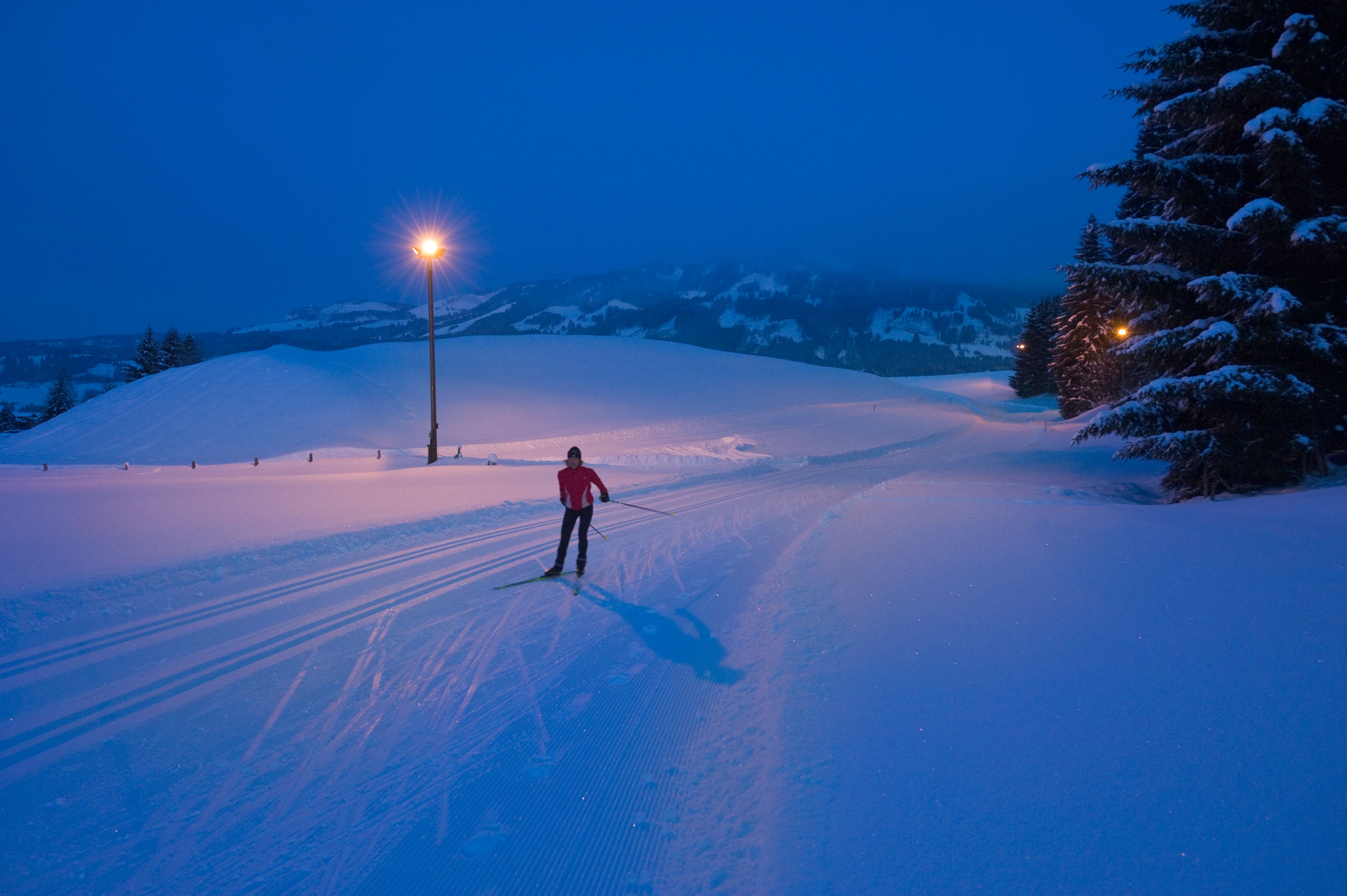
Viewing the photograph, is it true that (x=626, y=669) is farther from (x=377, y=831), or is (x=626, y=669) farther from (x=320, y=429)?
(x=320, y=429)

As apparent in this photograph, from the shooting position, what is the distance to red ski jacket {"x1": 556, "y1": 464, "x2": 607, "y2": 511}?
806 cm

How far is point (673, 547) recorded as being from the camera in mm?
9555

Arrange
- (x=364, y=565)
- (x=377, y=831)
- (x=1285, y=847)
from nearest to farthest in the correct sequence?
(x=1285, y=847) < (x=377, y=831) < (x=364, y=565)

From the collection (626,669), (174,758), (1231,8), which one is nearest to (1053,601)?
(626,669)

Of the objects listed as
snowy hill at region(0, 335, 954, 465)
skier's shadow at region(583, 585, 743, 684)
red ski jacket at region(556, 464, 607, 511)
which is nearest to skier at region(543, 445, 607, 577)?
red ski jacket at region(556, 464, 607, 511)

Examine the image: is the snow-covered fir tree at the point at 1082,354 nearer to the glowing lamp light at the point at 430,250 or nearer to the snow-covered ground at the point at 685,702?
the snow-covered ground at the point at 685,702

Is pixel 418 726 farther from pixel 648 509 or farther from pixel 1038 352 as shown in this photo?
pixel 1038 352

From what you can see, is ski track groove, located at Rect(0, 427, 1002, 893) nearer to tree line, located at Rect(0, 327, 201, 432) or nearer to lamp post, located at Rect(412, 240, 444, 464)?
lamp post, located at Rect(412, 240, 444, 464)

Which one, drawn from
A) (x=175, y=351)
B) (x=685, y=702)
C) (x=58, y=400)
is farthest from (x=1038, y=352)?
(x=58, y=400)

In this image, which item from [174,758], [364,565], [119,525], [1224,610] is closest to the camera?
[174,758]

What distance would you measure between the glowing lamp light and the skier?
12623mm

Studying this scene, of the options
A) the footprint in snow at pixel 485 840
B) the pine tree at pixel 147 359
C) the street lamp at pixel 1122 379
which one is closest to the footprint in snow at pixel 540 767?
the footprint in snow at pixel 485 840

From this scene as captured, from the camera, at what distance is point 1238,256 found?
10273mm

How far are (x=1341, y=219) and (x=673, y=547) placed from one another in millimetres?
11045
